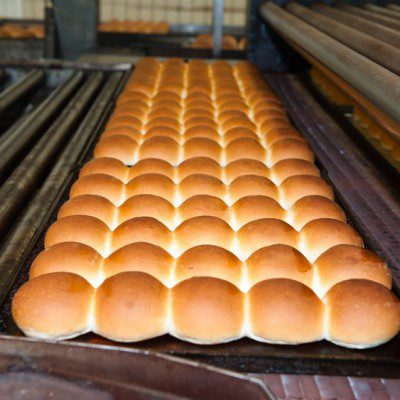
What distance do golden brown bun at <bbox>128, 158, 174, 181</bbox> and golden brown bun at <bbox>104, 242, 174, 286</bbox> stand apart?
579 millimetres

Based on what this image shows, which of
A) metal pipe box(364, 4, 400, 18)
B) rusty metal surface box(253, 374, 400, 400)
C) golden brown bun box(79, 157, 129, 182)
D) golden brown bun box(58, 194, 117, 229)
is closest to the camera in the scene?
rusty metal surface box(253, 374, 400, 400)

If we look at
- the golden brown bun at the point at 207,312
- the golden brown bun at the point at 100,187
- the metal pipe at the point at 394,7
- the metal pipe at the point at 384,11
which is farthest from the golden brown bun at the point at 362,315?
the metal pipe at the point at 394,7

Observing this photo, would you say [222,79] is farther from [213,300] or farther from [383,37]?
[213,300]

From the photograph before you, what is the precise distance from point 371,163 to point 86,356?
1.79m

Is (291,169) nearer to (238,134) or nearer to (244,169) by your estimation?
(244,169)

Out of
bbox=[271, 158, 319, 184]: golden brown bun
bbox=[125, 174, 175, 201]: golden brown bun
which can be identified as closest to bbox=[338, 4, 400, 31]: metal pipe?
bbox=[271, 158, 319, 184]: golden brown bun

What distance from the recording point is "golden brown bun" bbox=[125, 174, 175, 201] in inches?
73.9

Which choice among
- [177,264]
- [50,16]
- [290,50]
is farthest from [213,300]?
[50,16]

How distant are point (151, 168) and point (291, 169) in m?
0.53

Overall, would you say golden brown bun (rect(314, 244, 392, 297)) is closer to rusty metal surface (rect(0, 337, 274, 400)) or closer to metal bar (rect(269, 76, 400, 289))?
metal bar (rect(269, 76, 400, 289))

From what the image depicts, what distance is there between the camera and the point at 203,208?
174 cm

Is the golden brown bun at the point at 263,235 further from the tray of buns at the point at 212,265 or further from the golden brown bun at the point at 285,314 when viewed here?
the golden brown bun at the point at 285,314

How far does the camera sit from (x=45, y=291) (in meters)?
1.32

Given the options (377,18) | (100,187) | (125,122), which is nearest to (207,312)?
(100,187)
